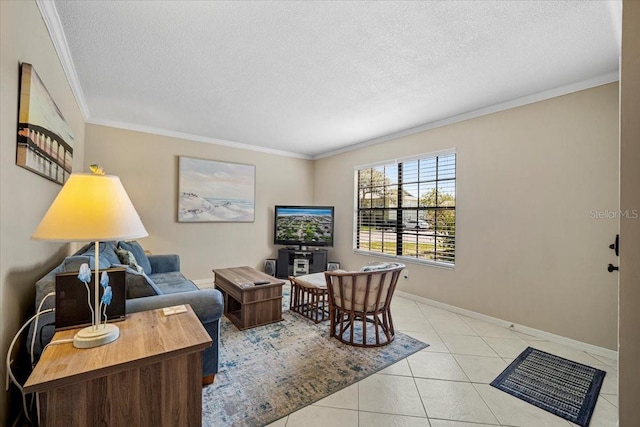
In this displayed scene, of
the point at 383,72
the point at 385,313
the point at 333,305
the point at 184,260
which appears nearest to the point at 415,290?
the point at 385,313

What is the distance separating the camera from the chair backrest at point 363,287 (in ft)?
8.09

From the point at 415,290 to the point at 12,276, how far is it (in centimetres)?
403

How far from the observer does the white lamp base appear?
1.15 m

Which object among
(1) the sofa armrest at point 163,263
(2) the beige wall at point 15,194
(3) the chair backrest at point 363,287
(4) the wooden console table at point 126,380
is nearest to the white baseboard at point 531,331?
(3) the chair backrest at point 363,287

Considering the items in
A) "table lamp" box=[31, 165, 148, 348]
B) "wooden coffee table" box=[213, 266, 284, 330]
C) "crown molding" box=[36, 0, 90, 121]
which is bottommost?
"wooden coffee table" box=[213, 266, 284, 330]

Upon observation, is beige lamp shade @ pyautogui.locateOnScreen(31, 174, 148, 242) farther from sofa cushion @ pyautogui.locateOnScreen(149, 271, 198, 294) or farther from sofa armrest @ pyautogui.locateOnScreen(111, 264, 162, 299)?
sofa cushion @ pyautogui.locateOnScreen(149, 271, 198, 294)

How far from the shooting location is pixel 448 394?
75.3 inches

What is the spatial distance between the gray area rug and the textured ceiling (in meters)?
2.55

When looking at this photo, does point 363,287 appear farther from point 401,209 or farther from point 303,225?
point 303,225

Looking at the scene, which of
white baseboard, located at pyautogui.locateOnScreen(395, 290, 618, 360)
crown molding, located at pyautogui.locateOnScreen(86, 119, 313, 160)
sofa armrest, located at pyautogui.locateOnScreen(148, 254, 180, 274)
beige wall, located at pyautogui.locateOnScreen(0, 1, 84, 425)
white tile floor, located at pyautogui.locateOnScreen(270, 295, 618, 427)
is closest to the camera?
beige wall, located at pyautogui.locateOnScreen(0, 1, 84, 425)

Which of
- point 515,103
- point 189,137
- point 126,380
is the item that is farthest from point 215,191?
point 515,103

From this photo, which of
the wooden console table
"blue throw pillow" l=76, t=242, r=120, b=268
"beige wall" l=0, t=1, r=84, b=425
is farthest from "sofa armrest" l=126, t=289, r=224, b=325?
"blue throw pillow" l=76, t=242, r=120, b=268

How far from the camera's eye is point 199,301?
189 cm

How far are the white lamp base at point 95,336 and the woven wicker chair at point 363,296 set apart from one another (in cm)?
166
